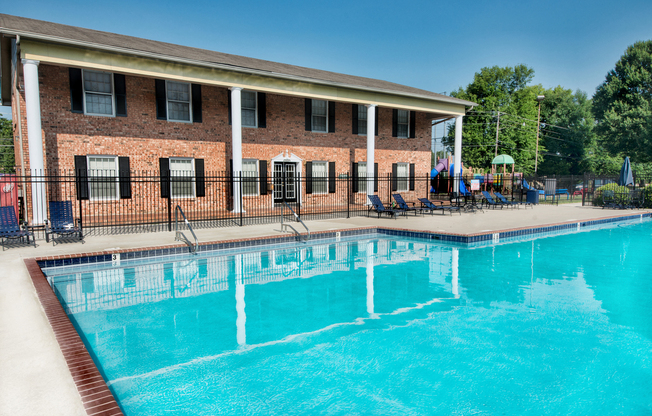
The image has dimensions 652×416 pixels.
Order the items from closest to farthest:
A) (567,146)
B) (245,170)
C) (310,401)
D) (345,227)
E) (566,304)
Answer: (310,401) < (566,304) < (345,227) < (245,170) < (567,146)

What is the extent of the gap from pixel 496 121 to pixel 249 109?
28.5m

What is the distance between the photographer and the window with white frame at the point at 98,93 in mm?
12982

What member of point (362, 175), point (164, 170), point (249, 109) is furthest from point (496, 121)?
point (164, 170)

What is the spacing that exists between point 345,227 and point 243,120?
711cm

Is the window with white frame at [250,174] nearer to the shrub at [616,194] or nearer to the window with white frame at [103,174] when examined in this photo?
the window with white frame at [103,174]

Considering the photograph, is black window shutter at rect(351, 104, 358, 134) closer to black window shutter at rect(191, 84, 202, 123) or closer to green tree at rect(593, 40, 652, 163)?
black window shutter at rect(191, 84, 202, 123)

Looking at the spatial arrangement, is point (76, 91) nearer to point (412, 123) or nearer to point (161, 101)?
point (161, 101)

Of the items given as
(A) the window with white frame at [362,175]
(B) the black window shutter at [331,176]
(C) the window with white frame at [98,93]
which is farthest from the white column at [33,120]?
(A) the window with white frame at [362,175]

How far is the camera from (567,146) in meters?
46.4

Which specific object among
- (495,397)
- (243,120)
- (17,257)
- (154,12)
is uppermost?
(154,12)

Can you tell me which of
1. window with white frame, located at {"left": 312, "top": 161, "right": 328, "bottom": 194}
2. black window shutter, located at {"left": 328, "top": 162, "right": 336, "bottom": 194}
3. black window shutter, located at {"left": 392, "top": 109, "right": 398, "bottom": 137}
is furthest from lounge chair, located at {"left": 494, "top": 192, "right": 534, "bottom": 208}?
window with white frame, located at {"left": 312, "top": 161, "right": 328, "bottom": 194}

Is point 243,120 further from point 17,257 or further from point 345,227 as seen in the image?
point 17,257

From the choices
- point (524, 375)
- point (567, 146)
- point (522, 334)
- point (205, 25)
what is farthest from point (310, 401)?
point (567, 146)

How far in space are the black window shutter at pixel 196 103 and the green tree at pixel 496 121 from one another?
27915 millimetres
